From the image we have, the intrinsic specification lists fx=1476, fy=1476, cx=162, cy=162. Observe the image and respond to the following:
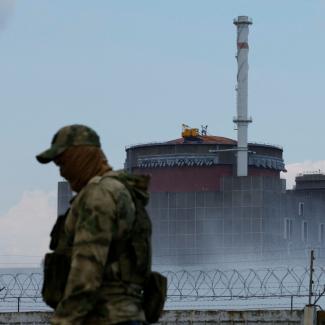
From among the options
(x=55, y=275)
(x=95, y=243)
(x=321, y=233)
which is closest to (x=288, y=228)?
(x=321, y=233)

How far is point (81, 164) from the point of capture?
5.41m

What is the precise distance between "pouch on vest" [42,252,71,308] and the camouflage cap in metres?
0.36

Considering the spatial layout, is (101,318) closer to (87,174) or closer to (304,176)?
(87,174)

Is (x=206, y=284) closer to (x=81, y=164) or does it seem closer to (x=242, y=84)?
(x=81, y=164)

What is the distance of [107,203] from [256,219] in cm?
13283

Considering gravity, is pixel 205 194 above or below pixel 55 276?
above

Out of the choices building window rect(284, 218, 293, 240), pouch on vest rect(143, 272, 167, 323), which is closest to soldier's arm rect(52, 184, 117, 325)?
pouch on vest rect(143, 272, 167, 323)

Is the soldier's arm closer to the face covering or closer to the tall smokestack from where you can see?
the face covering

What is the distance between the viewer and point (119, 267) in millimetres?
5363

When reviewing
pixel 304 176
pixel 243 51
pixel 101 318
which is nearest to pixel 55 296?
pixel 101 318

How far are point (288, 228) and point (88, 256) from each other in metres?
138

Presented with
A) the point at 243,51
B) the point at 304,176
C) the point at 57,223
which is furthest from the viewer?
the point at 304,176

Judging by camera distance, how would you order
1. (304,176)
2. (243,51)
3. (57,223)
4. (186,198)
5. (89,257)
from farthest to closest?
(304,176)
(186,198)
(243,51)
(57,223)
(89,257)

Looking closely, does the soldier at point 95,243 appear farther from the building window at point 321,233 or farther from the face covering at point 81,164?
the building window at point 321,233
